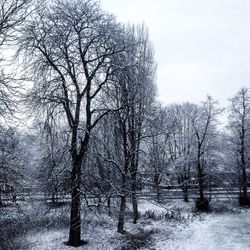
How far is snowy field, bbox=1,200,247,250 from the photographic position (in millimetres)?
14984

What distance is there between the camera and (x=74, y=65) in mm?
15180

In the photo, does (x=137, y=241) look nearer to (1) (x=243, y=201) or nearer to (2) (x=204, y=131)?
(1) (x=243, y=201)

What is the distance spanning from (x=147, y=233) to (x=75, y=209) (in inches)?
222

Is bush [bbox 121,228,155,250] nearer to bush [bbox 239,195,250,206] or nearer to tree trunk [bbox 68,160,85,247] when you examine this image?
tree trunk [bbox 68,160,85,247]

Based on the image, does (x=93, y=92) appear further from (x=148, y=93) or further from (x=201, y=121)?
(x=201, y=121)

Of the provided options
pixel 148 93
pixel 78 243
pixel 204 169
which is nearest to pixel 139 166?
pixel 148 93

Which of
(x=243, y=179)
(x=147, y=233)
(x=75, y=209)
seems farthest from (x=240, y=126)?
(x=75, y=209)

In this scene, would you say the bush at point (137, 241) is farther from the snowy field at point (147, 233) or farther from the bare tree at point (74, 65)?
the bare tree at point (74, 65)

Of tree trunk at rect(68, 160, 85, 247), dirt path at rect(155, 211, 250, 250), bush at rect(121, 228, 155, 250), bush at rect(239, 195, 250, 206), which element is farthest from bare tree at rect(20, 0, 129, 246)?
bush at rect(239, 195, 250, 206)

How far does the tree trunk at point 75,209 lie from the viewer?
13.9 meters

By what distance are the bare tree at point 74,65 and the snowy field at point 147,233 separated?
1379 mm

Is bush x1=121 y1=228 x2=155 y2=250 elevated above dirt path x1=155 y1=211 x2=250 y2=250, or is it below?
above

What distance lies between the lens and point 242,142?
1270 inches

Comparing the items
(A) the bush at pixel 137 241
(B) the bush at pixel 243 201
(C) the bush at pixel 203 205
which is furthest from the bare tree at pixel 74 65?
(B) the bush at pixel 243 201
